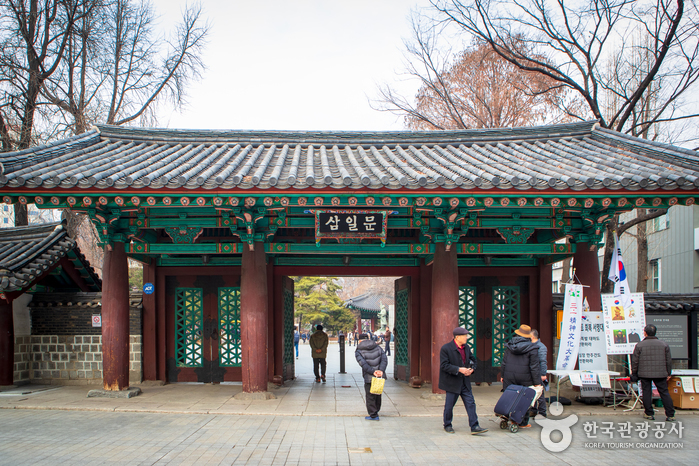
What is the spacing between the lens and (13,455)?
6047 mm

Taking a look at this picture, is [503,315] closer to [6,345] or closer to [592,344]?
[592,344]

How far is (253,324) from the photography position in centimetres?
902

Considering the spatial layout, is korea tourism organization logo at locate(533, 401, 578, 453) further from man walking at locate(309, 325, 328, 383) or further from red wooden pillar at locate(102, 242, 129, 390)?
red wooden pillar at locate(102, 242, 129, 390)

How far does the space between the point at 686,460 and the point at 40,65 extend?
21.2m

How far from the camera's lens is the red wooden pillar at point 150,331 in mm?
10992

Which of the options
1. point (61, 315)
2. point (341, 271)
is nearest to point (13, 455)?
point (61, 315)

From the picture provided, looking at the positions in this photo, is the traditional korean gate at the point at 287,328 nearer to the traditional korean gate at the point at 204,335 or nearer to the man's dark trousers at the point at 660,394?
the traditional korean gate at the point at 204,335

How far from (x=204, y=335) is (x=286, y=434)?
492 centimetres

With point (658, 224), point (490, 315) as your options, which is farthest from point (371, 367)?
point (658, 224)

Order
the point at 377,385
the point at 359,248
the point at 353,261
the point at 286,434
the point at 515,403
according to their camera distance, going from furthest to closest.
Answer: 1. the point at 353,261
2. the point at 359,248
3. the point at 377,385
4. the point at 515,403
5. the point at 286,434

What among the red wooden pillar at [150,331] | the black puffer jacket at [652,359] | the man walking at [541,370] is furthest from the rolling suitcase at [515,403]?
the red wooden pillar at [150,331]

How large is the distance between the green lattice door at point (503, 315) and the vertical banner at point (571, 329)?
241 centimetres

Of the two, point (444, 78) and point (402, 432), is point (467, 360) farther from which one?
point (444, 78)

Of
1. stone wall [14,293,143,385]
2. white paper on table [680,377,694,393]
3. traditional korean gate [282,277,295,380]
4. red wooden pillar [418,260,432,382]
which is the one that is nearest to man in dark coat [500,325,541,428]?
white paper on table [680,377,694,393]
